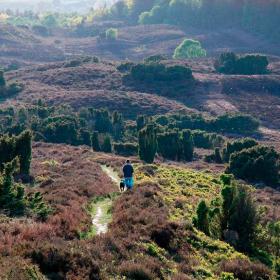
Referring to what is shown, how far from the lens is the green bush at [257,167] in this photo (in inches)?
1945

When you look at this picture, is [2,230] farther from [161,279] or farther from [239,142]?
[239,142]

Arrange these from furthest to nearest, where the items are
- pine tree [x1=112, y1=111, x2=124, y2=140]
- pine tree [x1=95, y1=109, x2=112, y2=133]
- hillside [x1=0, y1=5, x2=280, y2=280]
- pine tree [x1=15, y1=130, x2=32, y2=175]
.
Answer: pine tree [x1=95, y1=109, x2=112, y2=133], pine tree [x1=112, y1=111, x2=124, y2=140], pine tree [x1=15, y1=130, x2=32, y2=175], hillside [x1=0, y1=5, x2=280, y2=280]

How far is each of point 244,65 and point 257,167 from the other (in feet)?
253

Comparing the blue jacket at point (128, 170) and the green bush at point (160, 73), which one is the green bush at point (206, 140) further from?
the blue jacket at point (128, 170)

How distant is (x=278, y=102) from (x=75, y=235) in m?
92.3

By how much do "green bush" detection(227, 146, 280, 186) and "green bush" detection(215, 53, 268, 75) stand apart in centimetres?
7402

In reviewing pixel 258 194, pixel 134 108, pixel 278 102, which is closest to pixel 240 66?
pixel 278 102

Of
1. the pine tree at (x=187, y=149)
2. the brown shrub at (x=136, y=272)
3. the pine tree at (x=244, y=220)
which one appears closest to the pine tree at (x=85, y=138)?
the pine tree at (x=187, y=149)

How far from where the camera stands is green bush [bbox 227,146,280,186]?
162ft

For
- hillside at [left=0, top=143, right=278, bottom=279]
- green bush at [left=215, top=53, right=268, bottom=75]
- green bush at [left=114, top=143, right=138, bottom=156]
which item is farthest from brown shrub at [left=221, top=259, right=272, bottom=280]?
green bush at [left=215, top=53, right=268, bottom=75]

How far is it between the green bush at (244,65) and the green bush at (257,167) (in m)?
74.0

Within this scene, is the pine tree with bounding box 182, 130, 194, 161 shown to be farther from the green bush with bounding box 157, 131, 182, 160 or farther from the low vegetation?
the low vegetation

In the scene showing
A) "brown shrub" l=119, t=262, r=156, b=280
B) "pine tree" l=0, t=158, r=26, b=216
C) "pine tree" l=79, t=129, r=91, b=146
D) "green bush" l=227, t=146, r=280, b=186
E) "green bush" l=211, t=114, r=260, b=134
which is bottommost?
"green bush" l=211, t=114, r=260, b=134

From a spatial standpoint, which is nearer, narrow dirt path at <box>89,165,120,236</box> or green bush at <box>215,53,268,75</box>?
narrow dirt path at <box>89,165,120,236</box>
